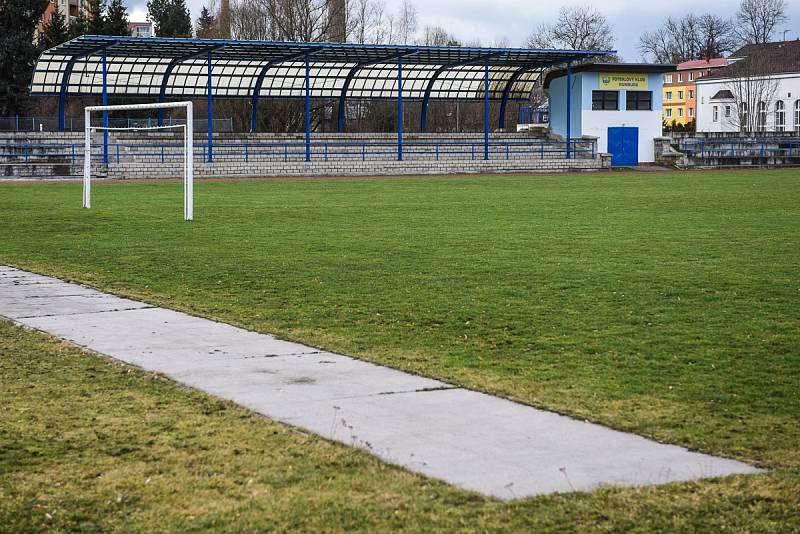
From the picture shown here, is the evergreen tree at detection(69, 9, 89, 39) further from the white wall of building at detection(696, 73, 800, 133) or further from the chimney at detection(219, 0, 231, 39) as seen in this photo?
the white wall of building at detection(696, 73, 800, 133)

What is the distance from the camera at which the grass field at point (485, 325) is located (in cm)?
461

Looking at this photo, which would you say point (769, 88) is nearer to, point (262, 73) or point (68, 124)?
point (262, 73)

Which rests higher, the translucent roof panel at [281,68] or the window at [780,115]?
the window at [780,115]

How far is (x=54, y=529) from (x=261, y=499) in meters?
0.83

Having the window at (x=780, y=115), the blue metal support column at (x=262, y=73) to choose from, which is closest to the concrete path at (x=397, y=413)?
the blue metal support column at (x=262, y=73)

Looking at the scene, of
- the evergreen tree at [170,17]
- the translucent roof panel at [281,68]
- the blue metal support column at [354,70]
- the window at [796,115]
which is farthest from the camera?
the window at [796,115]

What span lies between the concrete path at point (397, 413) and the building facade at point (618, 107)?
49962mm

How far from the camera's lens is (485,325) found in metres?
9.08

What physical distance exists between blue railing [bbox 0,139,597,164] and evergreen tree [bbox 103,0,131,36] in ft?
84.2

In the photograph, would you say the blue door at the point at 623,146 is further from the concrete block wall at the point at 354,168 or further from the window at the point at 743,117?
the window at the point at 743,117

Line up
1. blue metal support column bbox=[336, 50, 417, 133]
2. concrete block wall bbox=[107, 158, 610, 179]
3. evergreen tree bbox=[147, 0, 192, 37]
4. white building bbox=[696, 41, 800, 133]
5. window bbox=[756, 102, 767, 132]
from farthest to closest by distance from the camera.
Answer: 1. window bbox=[756, 102, 767, 132]
2. white building bbox=[696, 41, 800, 133]
3. evergreen tree bbox=[147, 0, 192, 37]
4. blue metal support column bbox=[336, 50, 417, 133]
5. concrete block wall bbox=[107, 158, 610, 179]

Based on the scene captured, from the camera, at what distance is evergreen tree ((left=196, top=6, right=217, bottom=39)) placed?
281 ft

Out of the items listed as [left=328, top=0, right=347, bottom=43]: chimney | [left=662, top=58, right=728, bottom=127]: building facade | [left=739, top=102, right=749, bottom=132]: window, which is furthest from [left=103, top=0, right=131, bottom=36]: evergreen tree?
[left=662, top=58, right=728, bottom=127]: building facade

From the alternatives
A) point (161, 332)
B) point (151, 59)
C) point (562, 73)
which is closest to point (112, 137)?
point (151, 59)
